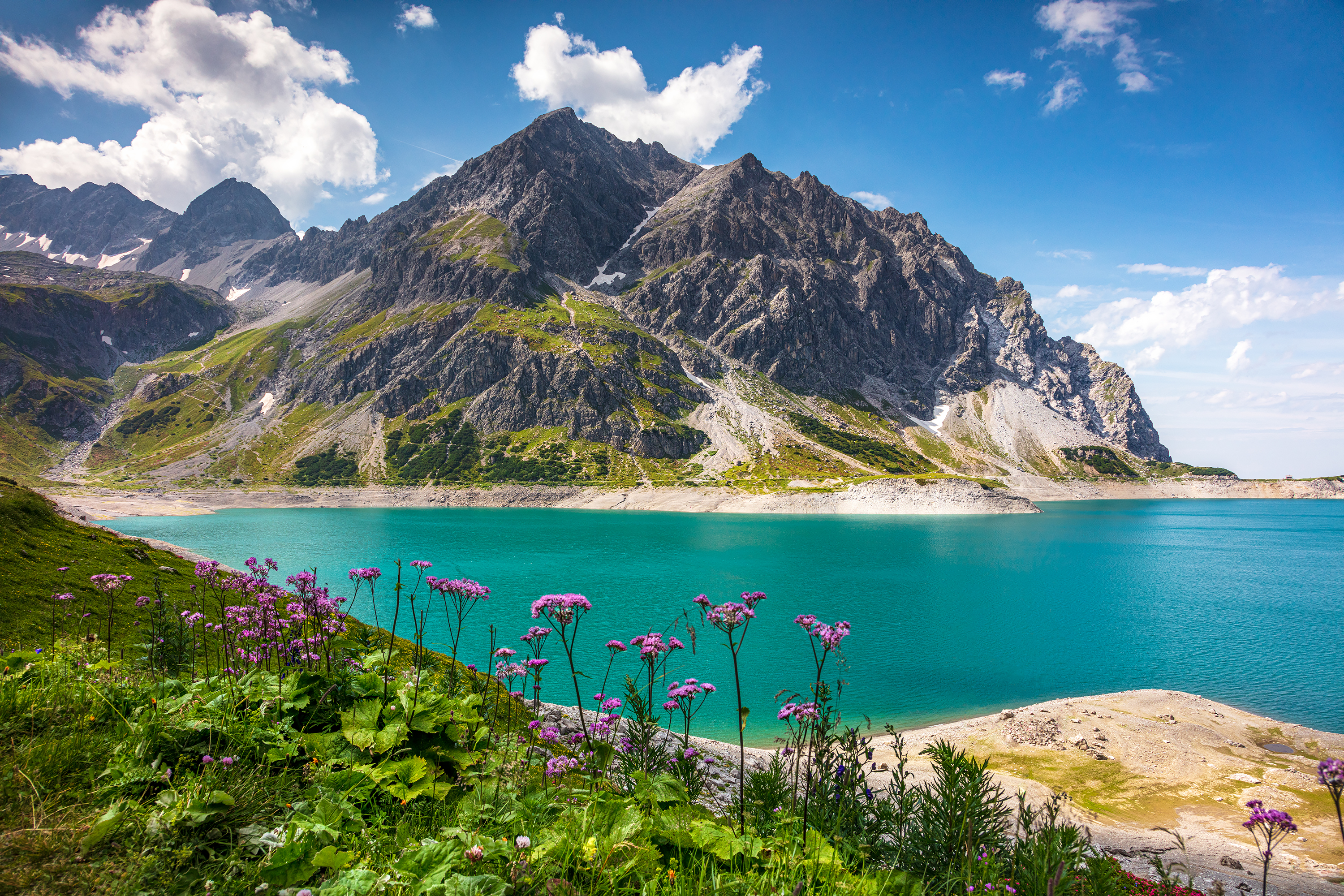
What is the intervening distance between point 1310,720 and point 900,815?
34362 millimetres

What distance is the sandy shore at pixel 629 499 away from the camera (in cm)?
13488

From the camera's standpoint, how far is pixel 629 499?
14388 cm

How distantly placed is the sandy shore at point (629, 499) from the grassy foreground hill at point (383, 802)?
426ft

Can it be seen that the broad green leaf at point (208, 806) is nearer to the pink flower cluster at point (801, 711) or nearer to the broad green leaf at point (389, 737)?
the broad green leaf at point (389, 737)

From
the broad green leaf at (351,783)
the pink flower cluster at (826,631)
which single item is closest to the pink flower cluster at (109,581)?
the broad green leaf at (351,783)

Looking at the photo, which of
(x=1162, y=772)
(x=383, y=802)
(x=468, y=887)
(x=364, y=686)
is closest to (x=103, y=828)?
(x=383, y=802)

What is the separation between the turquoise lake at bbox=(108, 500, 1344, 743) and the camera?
94.1ft

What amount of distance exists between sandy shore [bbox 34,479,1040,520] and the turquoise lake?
87.1 ft

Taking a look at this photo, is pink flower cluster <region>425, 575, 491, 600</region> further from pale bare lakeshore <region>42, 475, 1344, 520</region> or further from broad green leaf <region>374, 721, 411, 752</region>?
pale bare lakeshore <region>42, 475, 1344, 520</region>

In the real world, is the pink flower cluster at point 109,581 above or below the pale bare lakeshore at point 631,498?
above

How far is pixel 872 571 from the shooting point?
59.3 metres

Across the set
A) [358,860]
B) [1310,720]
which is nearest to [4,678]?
[358,860]

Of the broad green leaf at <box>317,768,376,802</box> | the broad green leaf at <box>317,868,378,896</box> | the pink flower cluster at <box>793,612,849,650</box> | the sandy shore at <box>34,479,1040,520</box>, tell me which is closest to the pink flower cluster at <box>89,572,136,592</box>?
the broad green leaf at <box>317,768,376,802</box>

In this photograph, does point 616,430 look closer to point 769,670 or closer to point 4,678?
point 769,670
